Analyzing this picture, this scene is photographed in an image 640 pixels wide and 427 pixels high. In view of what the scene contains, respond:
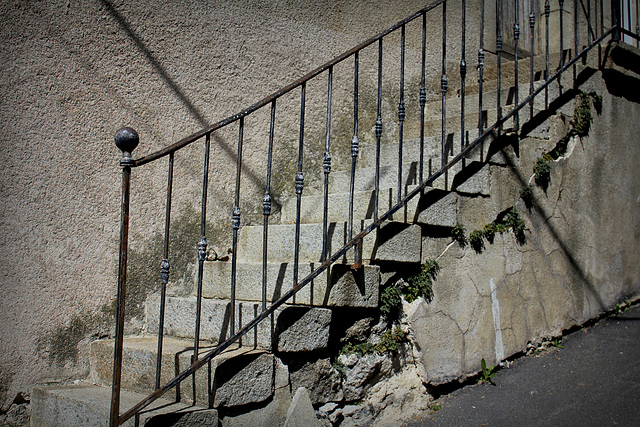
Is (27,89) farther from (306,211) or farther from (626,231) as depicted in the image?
(626,231)

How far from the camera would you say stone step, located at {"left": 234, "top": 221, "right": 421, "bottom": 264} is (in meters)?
2.60

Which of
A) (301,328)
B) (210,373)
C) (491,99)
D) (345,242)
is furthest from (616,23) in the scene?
(210,373)

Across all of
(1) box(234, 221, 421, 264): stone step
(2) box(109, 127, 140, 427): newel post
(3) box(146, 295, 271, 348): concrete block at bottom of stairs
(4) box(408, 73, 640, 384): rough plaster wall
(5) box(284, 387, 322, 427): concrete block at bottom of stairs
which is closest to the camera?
(2) box(109, 127, 140, 427): newel post

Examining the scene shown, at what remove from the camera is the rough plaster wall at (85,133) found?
269cm

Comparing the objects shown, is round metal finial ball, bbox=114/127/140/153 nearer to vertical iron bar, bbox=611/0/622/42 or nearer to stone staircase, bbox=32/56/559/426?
stone staircase, bbox=32/56/559/426

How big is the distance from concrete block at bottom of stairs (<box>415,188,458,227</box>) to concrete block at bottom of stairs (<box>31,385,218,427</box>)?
1.45 m

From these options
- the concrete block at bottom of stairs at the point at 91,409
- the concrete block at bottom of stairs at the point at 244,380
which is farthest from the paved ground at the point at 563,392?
the concrete block at bottom of stairs at the point at 91,409

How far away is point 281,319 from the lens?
7.75 ft

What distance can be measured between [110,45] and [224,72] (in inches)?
29.2

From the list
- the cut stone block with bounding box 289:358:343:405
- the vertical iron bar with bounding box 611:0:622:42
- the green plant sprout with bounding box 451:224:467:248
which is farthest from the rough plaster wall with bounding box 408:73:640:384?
the cut stone block with bounding box 289:358:343:405

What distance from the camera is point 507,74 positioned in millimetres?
4148

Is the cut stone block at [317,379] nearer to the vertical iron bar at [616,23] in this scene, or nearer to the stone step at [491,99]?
the stone step at [491,99]

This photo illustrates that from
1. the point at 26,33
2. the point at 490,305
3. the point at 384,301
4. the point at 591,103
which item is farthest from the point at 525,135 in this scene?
the point at 26,33

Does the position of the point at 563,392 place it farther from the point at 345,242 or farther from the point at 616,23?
the point at 616,23
